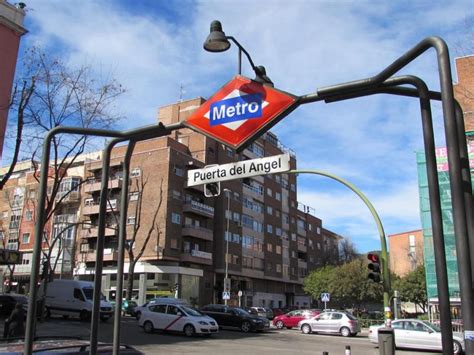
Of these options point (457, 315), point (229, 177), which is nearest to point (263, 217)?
point (457, 315)

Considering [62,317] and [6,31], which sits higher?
[6,31]

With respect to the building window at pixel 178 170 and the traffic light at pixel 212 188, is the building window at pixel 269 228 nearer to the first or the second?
the building window at pixel 178 170

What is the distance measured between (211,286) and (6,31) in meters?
40.8

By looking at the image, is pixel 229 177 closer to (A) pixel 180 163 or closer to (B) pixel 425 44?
(B) pixel 425 44

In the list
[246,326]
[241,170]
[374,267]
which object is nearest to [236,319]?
[246,326]

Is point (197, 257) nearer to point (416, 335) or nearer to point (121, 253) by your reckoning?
point (416, 335)

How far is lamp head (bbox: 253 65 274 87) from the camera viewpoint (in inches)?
187

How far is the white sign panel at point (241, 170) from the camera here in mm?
4965

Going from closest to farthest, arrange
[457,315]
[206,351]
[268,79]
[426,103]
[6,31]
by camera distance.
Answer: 1. [426,103]
2. [268,79]
3. [206,351]
4. [6,31]
5. [457,315]

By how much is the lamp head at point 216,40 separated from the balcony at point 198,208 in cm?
5011

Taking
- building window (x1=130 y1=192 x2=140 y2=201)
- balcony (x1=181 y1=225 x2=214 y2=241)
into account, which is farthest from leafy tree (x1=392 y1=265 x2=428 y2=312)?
building window (x1=130 y1=192 x2=140 y2=201)

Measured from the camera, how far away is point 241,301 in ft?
204

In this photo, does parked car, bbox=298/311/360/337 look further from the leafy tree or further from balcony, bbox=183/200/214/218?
the leafy tree

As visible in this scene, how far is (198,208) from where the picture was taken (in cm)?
5581
